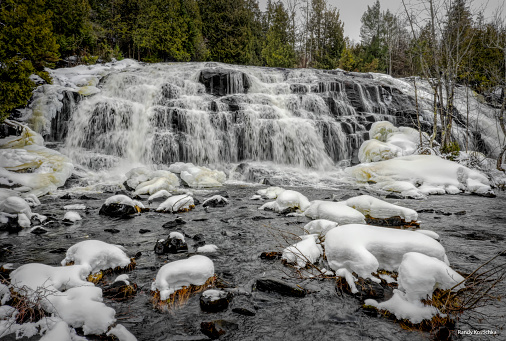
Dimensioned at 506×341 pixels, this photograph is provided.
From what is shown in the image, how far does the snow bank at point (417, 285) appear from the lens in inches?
86.0

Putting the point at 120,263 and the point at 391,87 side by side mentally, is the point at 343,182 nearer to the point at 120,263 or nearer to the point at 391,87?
the point at 120,263

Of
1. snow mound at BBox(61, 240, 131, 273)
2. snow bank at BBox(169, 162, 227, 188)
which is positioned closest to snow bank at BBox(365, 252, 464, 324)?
snow mound at BBox(61, 240, 131, 273)

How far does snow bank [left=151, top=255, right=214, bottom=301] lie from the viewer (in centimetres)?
267

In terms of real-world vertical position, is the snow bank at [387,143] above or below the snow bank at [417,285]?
above

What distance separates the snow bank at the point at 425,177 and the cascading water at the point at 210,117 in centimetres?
359

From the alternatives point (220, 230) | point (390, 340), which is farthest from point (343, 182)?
point (390, 340)

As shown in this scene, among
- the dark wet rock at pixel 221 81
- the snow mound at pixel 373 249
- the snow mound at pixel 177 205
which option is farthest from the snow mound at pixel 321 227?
the dark wet rock at pixel 221 81

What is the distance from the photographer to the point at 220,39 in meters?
27.0

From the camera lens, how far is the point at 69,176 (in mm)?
8891

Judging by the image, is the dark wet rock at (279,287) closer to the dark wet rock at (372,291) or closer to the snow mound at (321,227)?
the dark wet rock at (372,291)

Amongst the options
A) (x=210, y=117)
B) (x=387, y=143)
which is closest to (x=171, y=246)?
(x=210, y=117)

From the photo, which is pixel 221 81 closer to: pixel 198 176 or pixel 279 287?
pixel 198 176

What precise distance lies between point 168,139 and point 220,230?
27.7ft

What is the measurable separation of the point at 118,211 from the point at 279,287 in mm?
4368
